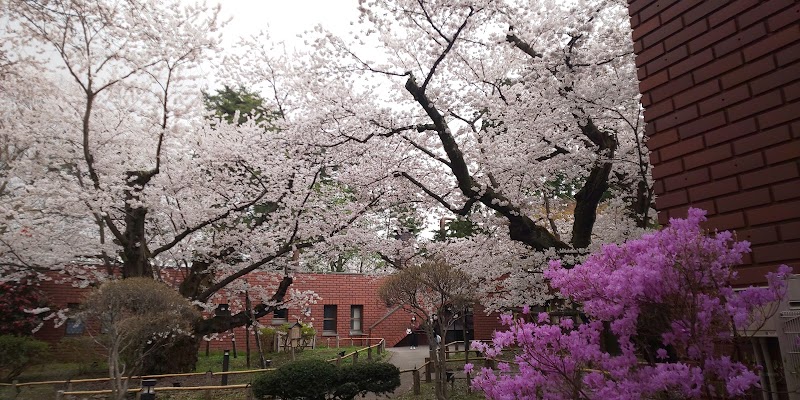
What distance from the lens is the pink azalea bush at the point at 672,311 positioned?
74.9 inches

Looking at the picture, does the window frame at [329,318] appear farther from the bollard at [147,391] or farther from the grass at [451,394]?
the bollard at [147,391]

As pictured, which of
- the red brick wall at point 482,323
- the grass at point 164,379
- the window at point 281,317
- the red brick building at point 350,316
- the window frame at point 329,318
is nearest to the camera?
the grass at point 164,379

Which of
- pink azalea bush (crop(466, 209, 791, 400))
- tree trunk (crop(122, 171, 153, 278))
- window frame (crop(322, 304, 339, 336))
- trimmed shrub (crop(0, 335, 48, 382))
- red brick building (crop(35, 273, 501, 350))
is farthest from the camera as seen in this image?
window frame (crop(322, 304, 339, 336))

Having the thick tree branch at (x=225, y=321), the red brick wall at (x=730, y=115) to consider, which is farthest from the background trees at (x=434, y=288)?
the red brick wall at (x=730, y=115)

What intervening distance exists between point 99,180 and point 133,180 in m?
1.09

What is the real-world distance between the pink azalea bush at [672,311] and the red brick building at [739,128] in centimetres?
17

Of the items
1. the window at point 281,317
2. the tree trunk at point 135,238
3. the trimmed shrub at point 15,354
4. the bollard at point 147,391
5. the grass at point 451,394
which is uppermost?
the tree trunk at point 135,238

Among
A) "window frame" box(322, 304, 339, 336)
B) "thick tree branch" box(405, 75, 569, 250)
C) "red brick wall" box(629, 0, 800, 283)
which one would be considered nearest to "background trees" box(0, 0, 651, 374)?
"thick tree branch" box(405, 75, 569, 250)

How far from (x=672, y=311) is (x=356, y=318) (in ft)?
73.6

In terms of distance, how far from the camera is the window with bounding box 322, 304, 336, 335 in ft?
74.5

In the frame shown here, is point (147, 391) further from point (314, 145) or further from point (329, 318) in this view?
point (329, 318)

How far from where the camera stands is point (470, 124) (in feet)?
34.6

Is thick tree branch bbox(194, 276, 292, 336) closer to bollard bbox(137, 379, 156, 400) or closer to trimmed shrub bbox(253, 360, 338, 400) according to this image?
bollard bbox(137, 379, 156, 400)

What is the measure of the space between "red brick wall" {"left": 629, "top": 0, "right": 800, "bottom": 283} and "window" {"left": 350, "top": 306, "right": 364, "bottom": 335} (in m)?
21.8
